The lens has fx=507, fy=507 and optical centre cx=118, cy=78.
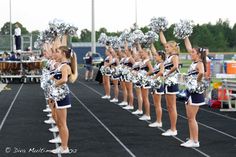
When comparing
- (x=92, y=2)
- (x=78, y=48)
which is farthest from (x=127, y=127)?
(x=78, y=48)

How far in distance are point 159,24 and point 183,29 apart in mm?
1591

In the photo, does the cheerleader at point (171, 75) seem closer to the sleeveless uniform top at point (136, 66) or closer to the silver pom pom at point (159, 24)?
the silver pom pom at point (159, 24)

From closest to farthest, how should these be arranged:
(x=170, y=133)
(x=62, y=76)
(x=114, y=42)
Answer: (x=62, y=76)
(x=170, y=133)
(x=114, y=42)

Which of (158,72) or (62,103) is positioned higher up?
(158,72)

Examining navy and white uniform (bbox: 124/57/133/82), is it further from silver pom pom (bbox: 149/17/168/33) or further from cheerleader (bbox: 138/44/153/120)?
silver pom pom (bbox: 149/17/168/33)

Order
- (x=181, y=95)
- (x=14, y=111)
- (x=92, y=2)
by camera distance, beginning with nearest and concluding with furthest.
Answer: (x=14, y=111) < (x=181, y=95) < (x=92, y=2)

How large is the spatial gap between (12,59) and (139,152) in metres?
17.3

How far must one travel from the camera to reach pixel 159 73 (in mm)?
9594

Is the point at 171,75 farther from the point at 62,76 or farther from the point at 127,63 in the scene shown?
the point at 127,63

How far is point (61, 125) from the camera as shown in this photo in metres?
7.39

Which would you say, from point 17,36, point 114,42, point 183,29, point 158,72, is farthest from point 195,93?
point 17,36

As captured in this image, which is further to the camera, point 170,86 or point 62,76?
point 170,86

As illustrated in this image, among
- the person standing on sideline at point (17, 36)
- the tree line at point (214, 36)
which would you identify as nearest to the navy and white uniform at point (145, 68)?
the person standing on sideline at point (17, 36)

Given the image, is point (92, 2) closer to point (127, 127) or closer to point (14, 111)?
point (14, 111)
